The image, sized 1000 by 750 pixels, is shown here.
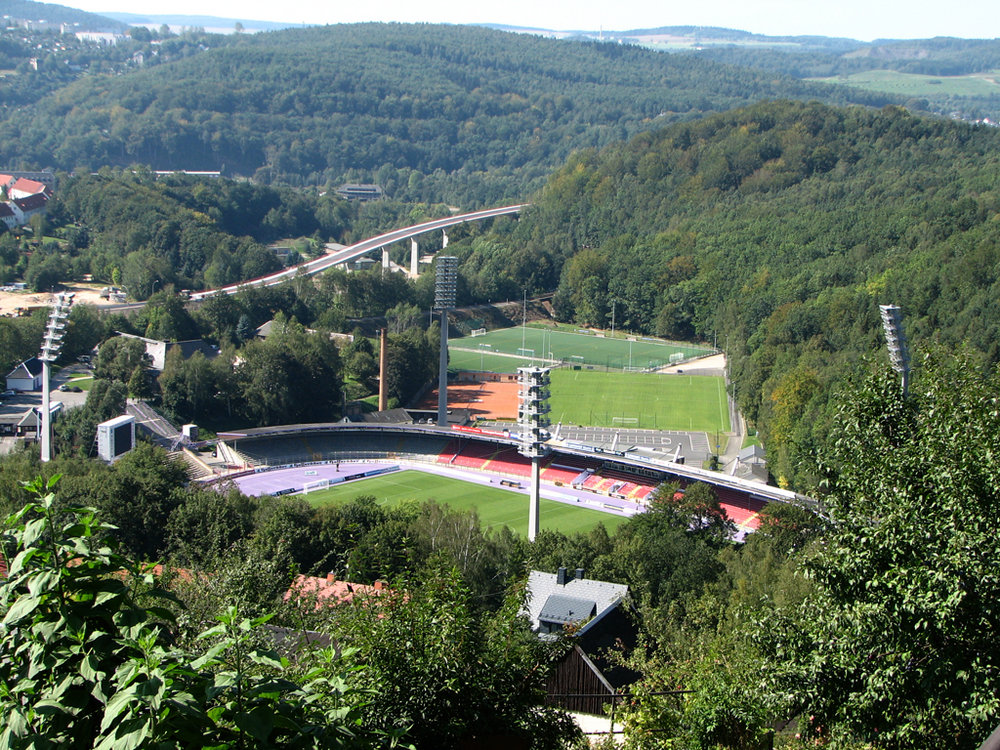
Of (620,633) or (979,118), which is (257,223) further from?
(979,118)

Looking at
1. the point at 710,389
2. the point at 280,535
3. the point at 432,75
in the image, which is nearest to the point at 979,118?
the point at 432,75

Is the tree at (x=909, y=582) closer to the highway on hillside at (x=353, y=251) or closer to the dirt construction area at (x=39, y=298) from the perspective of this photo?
the highway on hillside at (x=353, y=251)

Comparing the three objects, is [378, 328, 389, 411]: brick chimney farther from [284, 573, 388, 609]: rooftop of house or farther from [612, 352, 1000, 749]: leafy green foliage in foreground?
[612, 352, 1000, 749]: leafy green foliage in foreground

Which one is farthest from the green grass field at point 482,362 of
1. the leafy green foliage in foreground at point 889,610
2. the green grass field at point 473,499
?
the leafy green foliage in foreground at point 889,610

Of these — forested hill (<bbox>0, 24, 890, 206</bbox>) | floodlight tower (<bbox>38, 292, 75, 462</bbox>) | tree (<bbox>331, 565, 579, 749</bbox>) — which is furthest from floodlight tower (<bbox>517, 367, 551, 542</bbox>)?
forested hill (<bbox>0, 24, 890, 206</bbox>)

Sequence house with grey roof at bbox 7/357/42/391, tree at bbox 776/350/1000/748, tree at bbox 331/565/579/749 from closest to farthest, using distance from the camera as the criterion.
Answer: tree at bbox 331/565/579/749, tree at bbox 776/350/1000/748, house with grey roof at bbox 7/357/42/391

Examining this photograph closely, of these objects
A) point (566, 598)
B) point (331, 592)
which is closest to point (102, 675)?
point (331, 592)
